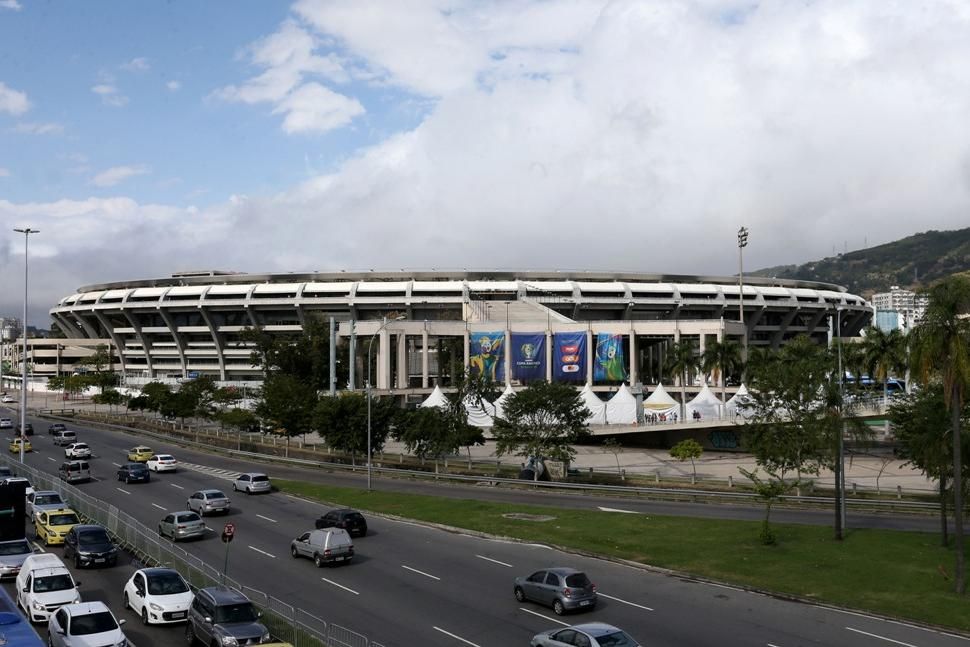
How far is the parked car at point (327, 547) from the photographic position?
33656 mm

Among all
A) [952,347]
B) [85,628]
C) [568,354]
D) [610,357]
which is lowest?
[85,628]

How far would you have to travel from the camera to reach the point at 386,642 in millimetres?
23750

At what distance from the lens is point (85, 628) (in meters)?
21.5

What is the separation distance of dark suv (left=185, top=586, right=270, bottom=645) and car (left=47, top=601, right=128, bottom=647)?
196cm

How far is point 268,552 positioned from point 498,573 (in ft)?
36.3

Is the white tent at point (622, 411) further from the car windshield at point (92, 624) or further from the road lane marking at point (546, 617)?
the car windshield at point (92, 624)

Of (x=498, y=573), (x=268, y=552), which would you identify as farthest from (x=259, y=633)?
(x=268, y=552)

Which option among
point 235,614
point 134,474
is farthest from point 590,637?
point 134,474

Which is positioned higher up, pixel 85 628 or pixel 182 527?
pixel 85 628

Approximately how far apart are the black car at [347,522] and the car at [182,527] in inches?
226

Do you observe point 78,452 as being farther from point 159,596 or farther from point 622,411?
point 622,411

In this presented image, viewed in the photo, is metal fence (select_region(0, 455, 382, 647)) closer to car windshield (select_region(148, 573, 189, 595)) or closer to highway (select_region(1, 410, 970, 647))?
car windshield (select_region(148, 573, 189, 595))

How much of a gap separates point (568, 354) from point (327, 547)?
254ft

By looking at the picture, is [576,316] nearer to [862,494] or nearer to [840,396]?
[862,494]
